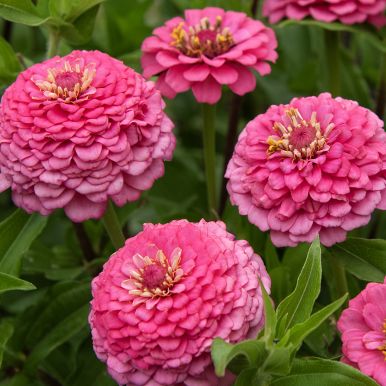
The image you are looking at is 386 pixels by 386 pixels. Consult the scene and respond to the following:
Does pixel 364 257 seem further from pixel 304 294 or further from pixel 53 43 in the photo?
pixel 53 43

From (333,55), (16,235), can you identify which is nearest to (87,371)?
(16,235)

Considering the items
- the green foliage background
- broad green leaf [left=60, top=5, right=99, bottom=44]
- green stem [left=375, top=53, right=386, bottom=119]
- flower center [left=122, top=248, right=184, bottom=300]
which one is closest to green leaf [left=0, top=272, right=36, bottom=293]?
the green foliage background

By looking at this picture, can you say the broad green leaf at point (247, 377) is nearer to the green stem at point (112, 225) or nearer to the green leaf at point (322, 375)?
the green leaf at point (322, 375)

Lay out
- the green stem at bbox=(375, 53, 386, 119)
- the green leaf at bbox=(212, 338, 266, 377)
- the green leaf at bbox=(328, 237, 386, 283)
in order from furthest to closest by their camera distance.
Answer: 1. the green stem at bbox=(375, 53, 386, 119)
2. the green leaf at bbox=(328, 237, 386, 283)
3. the green leaf at bbox=(212, 338, 266, 377)

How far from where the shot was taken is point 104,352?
687mm

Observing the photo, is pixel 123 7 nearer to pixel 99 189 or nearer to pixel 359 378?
pixel 99 189

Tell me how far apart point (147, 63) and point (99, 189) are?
0.75 ft

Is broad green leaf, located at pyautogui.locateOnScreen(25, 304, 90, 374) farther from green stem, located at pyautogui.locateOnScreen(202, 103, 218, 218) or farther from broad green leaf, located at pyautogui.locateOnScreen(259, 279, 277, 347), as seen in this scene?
broad green leaf, located at pyautogui.locateOnScreen(259, 279, 277, 347)

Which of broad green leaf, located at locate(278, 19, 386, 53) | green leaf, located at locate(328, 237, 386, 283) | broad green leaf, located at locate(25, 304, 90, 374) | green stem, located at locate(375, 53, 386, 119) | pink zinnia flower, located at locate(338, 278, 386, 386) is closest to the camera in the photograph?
pink zinnia flower, located at locate(338, 278, 386, 386)

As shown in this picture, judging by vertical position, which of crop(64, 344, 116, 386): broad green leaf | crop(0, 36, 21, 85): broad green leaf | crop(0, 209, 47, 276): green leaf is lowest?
crop(64, 344, 116, 386): broad green leaf

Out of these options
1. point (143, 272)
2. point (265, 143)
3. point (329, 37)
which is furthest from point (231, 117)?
point (143, 272)

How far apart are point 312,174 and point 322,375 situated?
183mm

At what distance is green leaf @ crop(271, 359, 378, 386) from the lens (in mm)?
645

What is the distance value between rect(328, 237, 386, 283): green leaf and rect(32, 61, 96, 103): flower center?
0.29 metres
